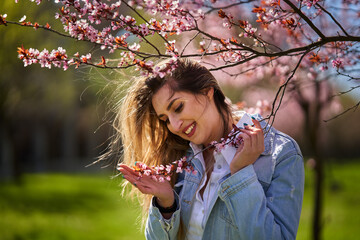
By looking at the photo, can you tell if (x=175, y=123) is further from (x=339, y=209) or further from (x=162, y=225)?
Answer: (x=339, y=209)

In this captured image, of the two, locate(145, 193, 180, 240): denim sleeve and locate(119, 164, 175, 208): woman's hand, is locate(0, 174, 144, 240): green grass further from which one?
locate(119, 164, 175, 208): woman's hand

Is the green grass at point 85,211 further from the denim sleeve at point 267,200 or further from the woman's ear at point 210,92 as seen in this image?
the denim sleeve at point 267,200

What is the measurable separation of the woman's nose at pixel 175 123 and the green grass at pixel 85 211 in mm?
3241

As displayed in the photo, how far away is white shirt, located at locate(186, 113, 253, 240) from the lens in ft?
7.24

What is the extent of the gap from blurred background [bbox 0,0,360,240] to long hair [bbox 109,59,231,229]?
150mm

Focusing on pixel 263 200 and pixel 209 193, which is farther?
pixel 209 193

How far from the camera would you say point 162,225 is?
2270mm

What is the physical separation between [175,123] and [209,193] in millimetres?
407

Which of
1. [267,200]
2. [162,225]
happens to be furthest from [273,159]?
[162,225]

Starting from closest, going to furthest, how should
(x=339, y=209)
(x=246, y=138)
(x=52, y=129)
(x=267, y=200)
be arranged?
(x=246, y=138)
(x=267, y=200)
(x=339, y=209)
(x=52, y=129)

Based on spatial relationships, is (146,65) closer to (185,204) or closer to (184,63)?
(184,63)

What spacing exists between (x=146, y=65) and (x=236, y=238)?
0.95 meters

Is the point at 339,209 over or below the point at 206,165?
over

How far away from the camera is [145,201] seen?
2633 mm
